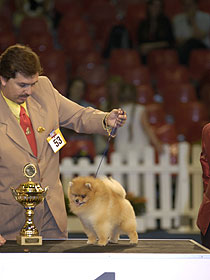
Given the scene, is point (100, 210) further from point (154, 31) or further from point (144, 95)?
point (154, 31)

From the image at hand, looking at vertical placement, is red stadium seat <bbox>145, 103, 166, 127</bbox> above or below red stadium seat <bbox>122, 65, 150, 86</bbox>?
below

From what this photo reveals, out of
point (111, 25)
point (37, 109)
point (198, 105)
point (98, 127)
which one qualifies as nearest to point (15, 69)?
Answer: point (37, 109)

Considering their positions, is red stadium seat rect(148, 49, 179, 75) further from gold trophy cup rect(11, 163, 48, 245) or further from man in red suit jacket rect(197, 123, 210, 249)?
gold trophy cup rect(11, 163, 48, 245)

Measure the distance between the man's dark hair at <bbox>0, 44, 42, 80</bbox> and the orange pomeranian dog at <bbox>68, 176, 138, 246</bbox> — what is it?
0.51 metres

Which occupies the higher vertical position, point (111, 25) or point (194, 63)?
point (111, 25)

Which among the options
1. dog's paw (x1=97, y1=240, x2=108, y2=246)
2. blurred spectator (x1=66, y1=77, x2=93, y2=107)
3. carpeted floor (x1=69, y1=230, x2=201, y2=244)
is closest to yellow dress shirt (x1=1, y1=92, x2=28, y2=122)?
dog's paw (x1=97, y1=240, x2=108, y2=246)

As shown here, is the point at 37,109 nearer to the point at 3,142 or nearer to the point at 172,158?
the point at 3,142

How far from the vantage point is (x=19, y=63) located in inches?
108

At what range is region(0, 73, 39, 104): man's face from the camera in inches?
108

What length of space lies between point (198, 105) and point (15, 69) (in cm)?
474

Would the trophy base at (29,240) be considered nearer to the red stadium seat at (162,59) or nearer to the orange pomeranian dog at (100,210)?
the orange pomeranian dog at (100,210)

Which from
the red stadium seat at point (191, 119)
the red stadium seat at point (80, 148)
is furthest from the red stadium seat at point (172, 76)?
the red stadium seat at point (80, 148)

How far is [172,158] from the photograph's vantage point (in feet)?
21.5

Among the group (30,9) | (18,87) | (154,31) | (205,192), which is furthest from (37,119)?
(30,9)
